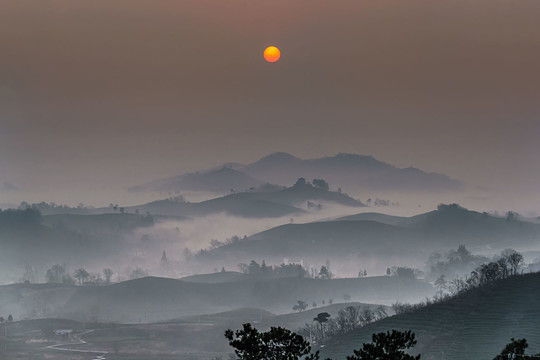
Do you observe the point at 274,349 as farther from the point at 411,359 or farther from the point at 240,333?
the point at 411,359

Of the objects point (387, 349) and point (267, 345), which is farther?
point (267, 345)

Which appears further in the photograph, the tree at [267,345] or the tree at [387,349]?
the tree at [267,345]

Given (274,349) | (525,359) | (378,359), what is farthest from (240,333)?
(525,359)

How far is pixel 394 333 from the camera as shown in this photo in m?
126

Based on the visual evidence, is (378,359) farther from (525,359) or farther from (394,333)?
(525,359)

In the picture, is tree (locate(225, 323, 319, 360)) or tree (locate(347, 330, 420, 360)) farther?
tree (locate(225, 323, 319, 360))

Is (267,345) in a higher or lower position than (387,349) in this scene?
higher

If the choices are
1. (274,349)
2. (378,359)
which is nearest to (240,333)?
(274,349)

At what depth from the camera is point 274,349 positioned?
131m

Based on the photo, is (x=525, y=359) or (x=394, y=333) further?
(x=525, y=359)

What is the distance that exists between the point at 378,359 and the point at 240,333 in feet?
64.0

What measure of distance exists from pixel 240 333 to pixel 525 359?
136 ft

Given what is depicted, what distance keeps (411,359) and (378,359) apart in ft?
21.8

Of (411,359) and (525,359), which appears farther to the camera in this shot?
(525,359)
